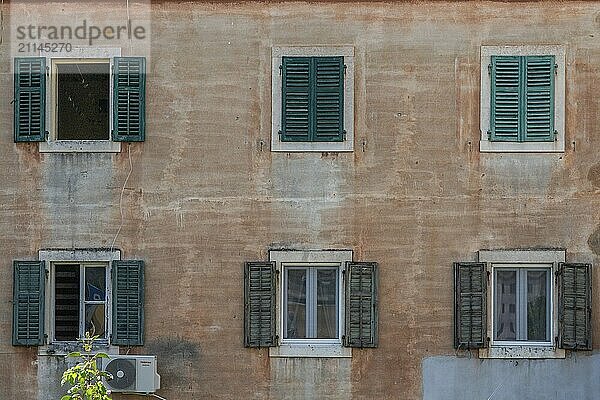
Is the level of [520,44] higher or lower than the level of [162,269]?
higher

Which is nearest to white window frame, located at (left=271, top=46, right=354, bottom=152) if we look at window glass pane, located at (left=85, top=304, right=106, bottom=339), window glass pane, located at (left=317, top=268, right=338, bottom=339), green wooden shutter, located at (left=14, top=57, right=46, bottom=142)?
window glass pane, located at (left=317, top=268, right=338, bottom=339)

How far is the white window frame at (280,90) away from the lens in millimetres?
14109

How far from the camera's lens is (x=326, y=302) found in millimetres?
14336

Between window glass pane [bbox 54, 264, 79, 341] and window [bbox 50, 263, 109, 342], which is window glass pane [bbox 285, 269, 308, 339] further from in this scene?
window glass pane [bbox 54, 264, 79, 341]

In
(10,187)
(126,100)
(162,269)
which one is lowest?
(162,269)

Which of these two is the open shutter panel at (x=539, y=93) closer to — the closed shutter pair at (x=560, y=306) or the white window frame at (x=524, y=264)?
the white window frame at (x=524, y=264)

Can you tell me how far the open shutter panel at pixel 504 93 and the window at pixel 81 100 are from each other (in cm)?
452

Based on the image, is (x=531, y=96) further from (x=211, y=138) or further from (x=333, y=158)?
(x=211, y=138)

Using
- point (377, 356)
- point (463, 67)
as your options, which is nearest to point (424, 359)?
point (377, 356)

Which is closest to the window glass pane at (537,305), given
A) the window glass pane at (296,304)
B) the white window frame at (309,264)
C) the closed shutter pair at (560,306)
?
the closed shutter pair at (560,306)

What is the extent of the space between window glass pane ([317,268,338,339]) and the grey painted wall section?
1.33 m

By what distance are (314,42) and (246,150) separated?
1.65 metres

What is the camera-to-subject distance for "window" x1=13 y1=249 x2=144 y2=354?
14.1 metres

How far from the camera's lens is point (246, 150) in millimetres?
14203
